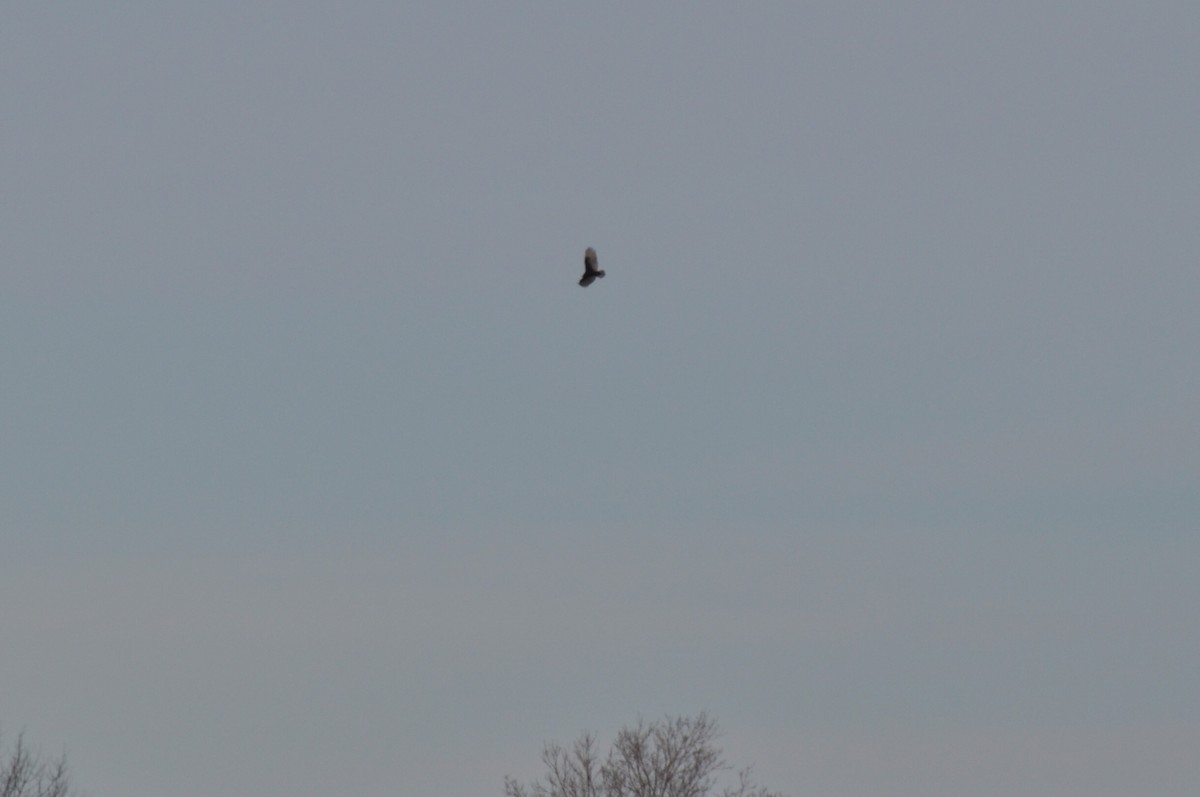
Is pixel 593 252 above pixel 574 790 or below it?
below

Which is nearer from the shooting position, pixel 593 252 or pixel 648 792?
pixel 593 252

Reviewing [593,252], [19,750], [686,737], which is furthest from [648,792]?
[593,252]

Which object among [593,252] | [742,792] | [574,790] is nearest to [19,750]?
[574,790]

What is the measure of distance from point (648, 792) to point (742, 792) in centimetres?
411

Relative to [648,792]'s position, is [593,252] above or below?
below

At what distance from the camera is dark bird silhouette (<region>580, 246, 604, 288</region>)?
30266 mm

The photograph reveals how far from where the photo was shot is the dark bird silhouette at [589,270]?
30266mm

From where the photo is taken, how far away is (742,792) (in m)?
84.1

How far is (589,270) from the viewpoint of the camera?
3086 cm

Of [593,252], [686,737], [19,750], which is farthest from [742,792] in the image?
[593,252]

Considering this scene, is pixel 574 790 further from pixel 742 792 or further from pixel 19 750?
pixel 19 750

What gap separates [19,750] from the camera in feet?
260

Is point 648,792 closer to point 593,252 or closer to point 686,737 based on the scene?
point 686,737

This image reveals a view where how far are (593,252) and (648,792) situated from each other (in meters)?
54.6
